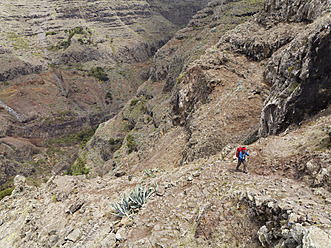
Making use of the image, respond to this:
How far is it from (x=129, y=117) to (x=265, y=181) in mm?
46085

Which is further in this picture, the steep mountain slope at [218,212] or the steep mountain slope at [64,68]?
the steep mountain slope at [64,68]

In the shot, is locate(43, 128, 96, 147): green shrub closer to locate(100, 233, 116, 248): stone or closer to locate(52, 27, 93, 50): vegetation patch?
locate(52, 27, 93, 50): vegetation patch

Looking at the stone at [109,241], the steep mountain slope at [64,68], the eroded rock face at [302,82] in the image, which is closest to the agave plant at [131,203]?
the stone at [109,241]

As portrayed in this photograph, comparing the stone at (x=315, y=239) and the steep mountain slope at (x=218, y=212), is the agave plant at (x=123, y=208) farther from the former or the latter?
the stone at (x=315, y=239)

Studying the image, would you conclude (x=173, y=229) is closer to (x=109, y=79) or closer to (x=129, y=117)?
(x=129, y=117)

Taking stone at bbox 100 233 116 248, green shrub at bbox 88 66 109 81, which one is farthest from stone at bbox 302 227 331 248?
green shrub at bbox 88 66 109 81

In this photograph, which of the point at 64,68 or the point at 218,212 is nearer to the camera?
the point at 218,212

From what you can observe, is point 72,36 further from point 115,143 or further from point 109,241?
point 109,241

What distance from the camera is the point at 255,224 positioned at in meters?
4.93

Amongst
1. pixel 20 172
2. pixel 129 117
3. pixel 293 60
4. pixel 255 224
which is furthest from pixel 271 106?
pixel 20 172

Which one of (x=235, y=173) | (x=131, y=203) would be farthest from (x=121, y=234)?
(x=235, y=173)

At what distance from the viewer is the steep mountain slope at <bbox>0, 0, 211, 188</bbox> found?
6744 cm

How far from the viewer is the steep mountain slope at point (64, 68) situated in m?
67.4

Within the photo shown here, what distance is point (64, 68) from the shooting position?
3686 inches
